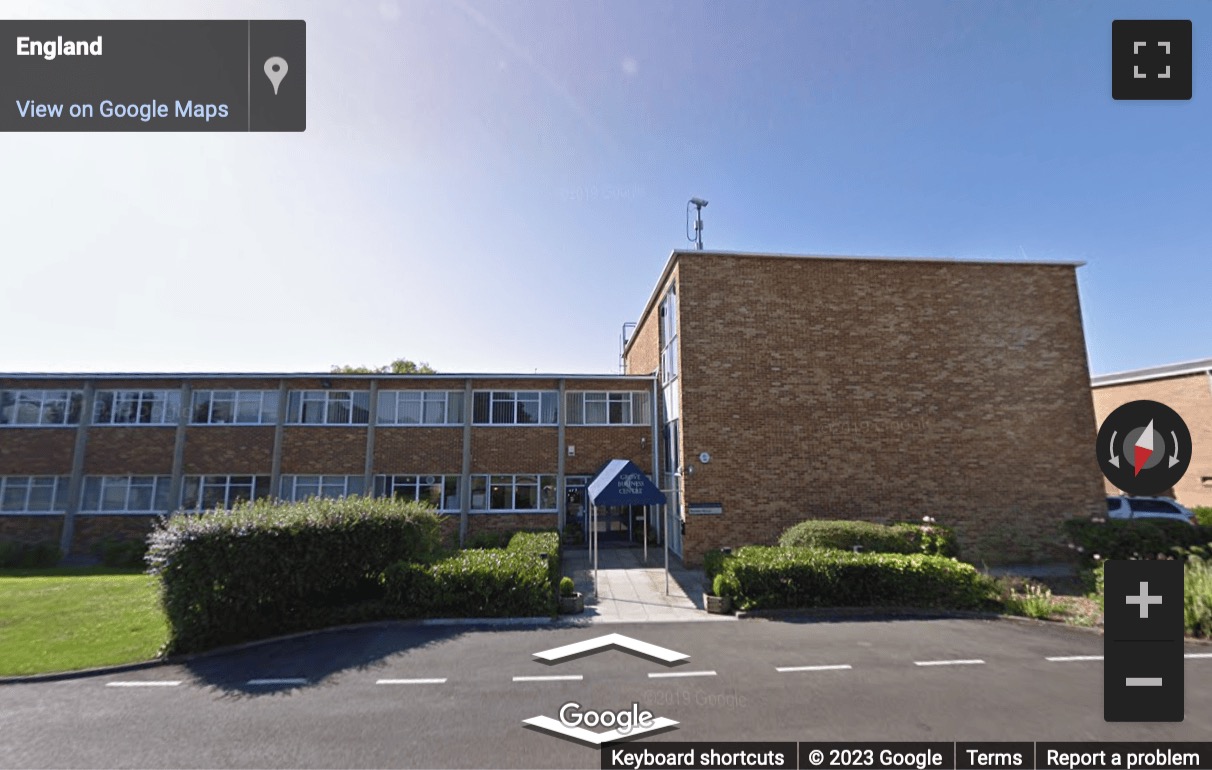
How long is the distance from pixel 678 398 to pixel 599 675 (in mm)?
10204

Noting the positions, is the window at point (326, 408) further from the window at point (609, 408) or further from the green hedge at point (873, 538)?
the green hedge at point (873, 538)

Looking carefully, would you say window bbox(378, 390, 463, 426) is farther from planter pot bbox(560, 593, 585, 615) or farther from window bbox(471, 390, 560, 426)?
planter pot bbox(560, 593, 585, 615)

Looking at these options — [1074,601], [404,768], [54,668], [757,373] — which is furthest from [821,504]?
[54,668]

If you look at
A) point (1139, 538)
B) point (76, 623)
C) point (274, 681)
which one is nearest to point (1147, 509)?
point (1139, 538)

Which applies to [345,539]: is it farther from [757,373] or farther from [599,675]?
[757,373]

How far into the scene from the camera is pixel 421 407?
65.9 feet

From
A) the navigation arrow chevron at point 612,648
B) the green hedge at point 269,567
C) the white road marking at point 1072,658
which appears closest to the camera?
the white road marking at point 1072,658

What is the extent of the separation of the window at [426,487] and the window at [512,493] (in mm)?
771

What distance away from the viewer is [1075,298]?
1730 centimetres

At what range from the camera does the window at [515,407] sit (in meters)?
20.0

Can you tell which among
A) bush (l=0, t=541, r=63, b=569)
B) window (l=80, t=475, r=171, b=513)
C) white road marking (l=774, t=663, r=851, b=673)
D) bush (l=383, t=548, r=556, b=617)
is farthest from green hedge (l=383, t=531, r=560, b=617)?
bush (l=0, t=541, r=63, b=569)

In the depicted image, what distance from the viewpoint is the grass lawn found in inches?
308

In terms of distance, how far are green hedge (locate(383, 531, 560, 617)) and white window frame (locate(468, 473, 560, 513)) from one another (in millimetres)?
8845

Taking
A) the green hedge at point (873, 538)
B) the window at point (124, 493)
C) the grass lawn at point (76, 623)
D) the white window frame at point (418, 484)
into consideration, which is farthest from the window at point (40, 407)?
the green hedge at point (873, 538)
